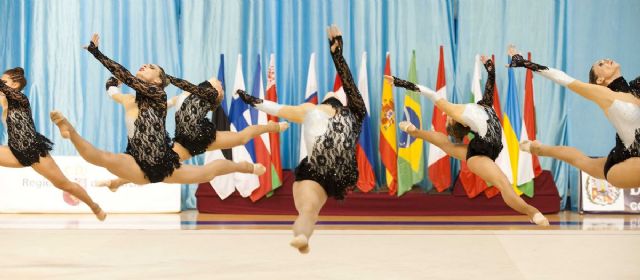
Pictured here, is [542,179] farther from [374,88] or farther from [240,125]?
[240,125]

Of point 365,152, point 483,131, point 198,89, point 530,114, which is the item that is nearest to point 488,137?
point 483,131

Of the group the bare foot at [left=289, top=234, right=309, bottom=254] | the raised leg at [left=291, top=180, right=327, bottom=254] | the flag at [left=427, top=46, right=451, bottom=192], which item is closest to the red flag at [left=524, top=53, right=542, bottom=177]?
the flag at [left=427, top=46, right=451, bottom=192]

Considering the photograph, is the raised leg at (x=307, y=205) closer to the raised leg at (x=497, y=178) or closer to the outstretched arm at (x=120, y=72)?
the outstretched arm at (x=120, y=72)

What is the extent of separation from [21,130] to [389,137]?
17.9ft

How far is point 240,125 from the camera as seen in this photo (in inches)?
390

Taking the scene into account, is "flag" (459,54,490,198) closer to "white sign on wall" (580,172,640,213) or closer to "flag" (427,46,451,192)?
"flag" (427,46,451,192)

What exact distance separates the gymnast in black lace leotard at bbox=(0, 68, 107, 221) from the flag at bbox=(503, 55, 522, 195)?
579cm

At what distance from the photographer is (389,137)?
1041 cm

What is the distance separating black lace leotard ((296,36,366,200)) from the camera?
16.9 ft

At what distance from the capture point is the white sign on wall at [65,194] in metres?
10.4

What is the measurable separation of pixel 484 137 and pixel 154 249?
3193 millimetres

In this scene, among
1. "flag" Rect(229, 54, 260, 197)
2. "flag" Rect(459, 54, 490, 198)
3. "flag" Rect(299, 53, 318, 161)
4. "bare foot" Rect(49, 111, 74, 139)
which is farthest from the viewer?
"flag" Rect(459, 54, 490, 198)

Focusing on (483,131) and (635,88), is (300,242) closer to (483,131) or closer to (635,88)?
(483,131)

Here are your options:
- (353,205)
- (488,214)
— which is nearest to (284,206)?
(353,205)
